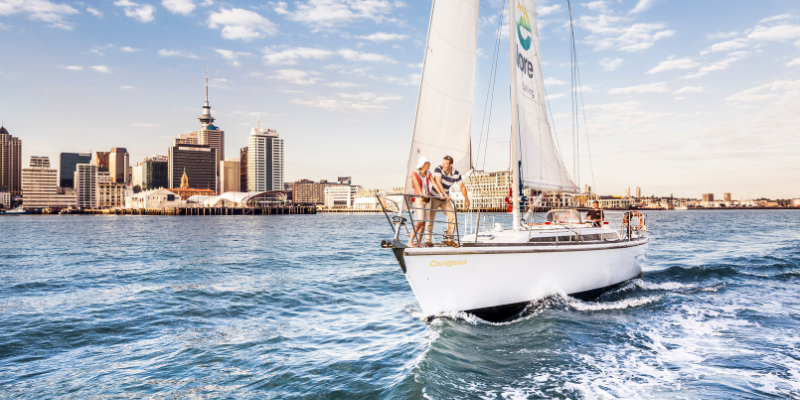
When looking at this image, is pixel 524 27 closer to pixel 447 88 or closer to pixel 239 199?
pixel 447 88

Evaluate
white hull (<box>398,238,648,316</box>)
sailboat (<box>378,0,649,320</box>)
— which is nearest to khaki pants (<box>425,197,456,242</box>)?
sailboat (<box>378,0,649,320</box>)

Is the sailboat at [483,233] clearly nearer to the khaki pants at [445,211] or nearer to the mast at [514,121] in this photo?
the mast at [514,121]

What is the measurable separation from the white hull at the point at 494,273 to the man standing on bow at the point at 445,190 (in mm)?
496

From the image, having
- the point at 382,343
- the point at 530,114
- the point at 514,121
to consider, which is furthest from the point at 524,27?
the point at 382,343

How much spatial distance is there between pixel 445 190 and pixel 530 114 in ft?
13.5

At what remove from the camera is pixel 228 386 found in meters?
6.59

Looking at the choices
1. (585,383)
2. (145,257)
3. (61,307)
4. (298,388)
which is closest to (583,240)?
(585,383)

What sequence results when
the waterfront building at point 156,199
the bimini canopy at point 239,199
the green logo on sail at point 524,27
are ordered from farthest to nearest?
the waterfront building at point 156,199
the bimini canopy at point 239,199
the green logo on sail at point 524,27

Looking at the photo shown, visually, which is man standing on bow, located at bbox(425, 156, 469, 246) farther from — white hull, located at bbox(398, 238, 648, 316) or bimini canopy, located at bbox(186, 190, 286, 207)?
bimini canopy, located at bbox(186, 190, 286, 207)

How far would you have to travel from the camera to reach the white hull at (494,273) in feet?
27.7

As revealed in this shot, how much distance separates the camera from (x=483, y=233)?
10.9 metres

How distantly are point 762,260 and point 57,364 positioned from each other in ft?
84.8

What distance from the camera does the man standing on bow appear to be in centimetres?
864

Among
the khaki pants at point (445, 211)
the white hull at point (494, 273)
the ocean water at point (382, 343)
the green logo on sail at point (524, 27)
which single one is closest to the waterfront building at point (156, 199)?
the ocean water at point (382, 343)
